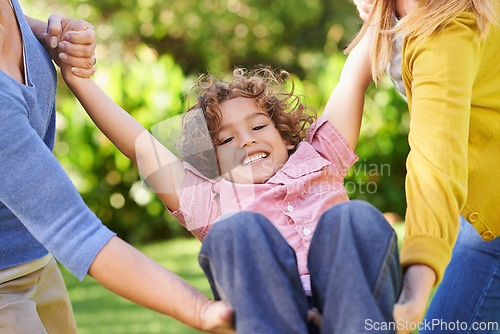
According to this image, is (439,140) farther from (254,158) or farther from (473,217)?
(254,158)

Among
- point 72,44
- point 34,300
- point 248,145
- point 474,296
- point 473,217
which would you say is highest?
point 72,44

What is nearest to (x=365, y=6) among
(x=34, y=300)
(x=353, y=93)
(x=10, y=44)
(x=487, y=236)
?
(x=353, y=93)

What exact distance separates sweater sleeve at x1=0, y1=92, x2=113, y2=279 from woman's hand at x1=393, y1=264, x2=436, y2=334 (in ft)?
2.37

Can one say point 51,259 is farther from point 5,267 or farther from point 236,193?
point 236,193

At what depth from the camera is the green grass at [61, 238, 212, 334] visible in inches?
138

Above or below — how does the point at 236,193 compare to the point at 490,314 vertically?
above

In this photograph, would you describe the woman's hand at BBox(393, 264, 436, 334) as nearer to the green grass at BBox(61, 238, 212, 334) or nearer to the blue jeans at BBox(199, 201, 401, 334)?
the blue jeans at BBox(199, 201, 401, 334)

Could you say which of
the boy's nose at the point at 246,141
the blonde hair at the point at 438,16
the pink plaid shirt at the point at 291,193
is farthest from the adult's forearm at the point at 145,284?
the blonde hair at the point at 438,16

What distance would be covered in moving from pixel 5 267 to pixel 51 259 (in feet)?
0.72

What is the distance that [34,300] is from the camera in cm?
176

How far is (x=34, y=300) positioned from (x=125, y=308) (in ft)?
7.29

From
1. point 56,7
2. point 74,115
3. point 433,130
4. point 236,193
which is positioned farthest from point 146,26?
point 433,130

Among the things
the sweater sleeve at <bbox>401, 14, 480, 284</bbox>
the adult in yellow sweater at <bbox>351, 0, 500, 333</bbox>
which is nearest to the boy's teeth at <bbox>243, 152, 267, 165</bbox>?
the adult in yellow sweater at <bbox>351, 0, 500, 333</bbox>

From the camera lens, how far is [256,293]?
127 centimetres
